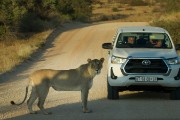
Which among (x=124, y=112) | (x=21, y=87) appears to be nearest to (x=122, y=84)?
(x=124, y=112)

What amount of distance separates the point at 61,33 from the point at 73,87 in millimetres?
27707

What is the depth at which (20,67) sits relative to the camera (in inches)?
840

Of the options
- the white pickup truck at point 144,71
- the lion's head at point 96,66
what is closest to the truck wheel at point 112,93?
the white pickup truck at point 144,71

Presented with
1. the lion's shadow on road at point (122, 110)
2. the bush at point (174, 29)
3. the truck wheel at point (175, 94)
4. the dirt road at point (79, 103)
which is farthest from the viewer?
the bush at point (174, 29)

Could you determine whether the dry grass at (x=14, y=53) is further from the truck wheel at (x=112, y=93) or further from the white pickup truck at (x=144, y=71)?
the white pickup truck at (x=144, y=71)

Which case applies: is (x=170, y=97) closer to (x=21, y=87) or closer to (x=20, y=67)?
(x=21, y=87)

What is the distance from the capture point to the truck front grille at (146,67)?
12.9m

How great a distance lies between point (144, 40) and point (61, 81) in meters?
3.47

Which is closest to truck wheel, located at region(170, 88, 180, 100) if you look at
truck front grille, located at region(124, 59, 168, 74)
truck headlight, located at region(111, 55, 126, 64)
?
truck front grille, located at region(124, 59, 168, 74)

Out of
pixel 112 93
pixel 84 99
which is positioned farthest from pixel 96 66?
pixel 112 93

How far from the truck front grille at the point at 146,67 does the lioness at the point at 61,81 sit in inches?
63.7

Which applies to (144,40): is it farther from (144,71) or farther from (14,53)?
(14,53)

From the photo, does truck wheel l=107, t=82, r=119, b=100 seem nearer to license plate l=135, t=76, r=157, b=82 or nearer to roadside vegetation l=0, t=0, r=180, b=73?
license plate l=135, t=76, r=157, b=82

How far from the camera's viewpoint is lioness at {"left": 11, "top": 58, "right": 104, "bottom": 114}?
36.8 ft
